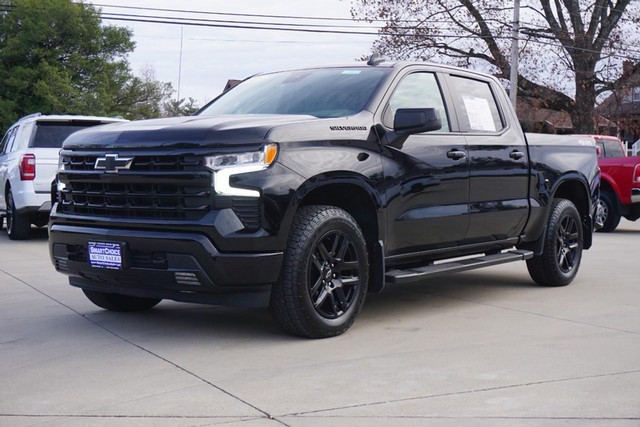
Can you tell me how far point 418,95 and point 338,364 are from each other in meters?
2.57

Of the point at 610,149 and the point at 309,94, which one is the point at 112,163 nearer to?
the point at 309,94

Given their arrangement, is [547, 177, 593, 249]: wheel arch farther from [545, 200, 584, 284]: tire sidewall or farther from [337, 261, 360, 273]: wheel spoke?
[337, 261, 360, 273]: wheel spoke

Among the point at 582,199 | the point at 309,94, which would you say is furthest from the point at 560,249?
the point at 309,94

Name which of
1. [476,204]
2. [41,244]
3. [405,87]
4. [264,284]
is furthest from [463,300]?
[41,244]

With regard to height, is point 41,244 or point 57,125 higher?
point 57,125

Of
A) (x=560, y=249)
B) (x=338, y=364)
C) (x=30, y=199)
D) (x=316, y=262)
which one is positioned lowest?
(x=30, y=199)

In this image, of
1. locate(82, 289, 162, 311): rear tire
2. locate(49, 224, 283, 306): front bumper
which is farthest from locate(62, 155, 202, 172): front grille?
locate(82, 289, 162, 311): rear tire

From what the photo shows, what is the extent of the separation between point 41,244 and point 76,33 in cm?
4811

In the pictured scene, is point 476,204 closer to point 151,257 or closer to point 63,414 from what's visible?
point 151,257

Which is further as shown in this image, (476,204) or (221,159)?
(476,204)

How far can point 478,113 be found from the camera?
25.6 feet

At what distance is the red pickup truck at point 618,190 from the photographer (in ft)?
52.9

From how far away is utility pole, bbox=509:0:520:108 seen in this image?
33.1m

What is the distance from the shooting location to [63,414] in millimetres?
4430
